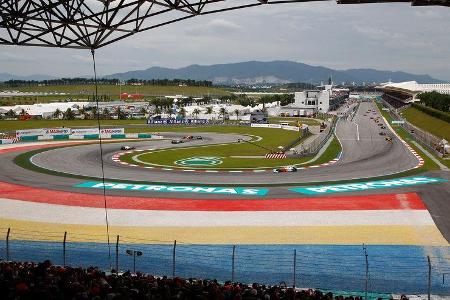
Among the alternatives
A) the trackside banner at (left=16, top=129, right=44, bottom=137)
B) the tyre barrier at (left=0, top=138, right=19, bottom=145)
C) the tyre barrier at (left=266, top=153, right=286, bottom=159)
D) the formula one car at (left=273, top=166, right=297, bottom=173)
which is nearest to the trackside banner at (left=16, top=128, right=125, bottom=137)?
the trackside banner at (left=16, top=129, right=44, bottom=137)

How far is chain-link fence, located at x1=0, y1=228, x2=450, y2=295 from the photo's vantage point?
16.0 m

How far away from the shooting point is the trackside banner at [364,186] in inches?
1255

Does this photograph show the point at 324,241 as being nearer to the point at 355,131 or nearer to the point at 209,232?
the point at 209,232

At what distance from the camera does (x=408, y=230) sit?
74.0 ft

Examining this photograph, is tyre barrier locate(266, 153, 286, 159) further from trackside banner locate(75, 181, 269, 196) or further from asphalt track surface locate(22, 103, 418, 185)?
trackside banner locate(75, 181, 269, 196)

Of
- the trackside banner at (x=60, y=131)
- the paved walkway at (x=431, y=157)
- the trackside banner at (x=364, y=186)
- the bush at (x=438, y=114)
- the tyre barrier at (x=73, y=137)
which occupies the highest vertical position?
the bush at (x=438, y=114)

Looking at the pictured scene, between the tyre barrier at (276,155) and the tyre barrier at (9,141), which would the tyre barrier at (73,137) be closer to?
the tyre barrier at (9,141)

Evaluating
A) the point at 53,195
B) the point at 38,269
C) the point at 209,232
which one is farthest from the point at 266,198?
the point at 38,269

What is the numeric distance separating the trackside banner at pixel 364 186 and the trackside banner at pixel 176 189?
3255 mm

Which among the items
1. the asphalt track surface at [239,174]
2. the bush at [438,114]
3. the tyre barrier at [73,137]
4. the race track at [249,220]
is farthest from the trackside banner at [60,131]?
the bush at [438,114]

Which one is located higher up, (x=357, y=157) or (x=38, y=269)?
(x=38, y=269)

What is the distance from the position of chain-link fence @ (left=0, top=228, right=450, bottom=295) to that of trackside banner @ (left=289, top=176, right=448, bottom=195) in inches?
463

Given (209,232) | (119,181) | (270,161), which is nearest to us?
(209,232)

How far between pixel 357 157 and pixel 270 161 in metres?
10.00
